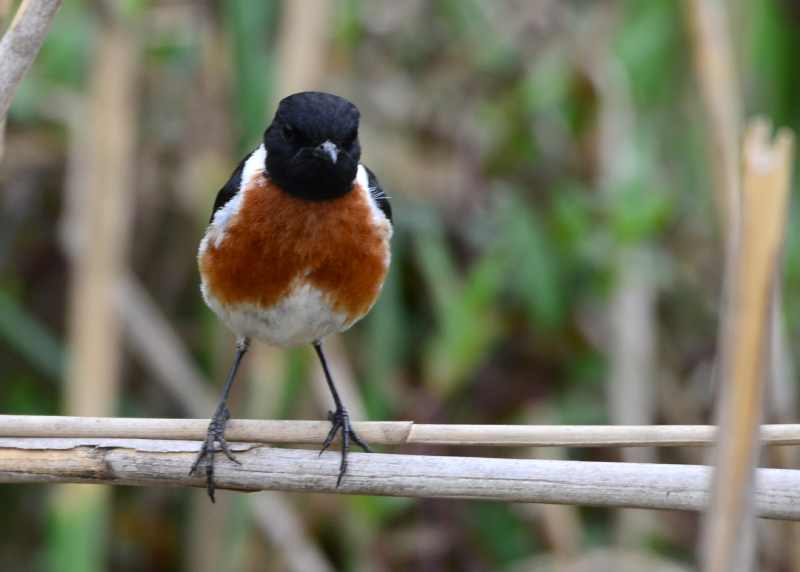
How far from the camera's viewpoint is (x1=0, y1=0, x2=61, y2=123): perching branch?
237cm

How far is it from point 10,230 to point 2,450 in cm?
256

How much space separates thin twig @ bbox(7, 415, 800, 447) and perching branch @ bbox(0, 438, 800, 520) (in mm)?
29

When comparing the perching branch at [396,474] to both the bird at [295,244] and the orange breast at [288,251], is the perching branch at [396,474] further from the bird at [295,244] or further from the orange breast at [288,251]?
the orange breast at [288,251]

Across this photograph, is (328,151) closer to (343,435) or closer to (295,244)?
(295,244)

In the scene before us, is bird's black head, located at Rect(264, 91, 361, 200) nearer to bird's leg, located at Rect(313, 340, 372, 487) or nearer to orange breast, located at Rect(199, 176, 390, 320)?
orange breast, located at Rect(199, 176, 390, 320)

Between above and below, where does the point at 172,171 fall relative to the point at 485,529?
above

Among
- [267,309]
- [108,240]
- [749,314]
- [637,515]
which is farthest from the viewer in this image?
[637,515]

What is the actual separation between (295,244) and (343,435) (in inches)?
22.7

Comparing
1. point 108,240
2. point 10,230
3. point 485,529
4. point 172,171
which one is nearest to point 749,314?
point 108,240

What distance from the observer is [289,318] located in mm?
3139

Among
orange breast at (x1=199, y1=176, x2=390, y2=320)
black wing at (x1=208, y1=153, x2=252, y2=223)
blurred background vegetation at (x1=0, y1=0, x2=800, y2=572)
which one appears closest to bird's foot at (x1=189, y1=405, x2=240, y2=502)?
orange breast at (x1=199, y1=176, x2=390, y2=320)

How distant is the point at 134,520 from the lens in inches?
189

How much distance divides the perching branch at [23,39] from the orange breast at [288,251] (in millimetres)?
870

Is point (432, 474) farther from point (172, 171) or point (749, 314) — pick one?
point (172, 171)
